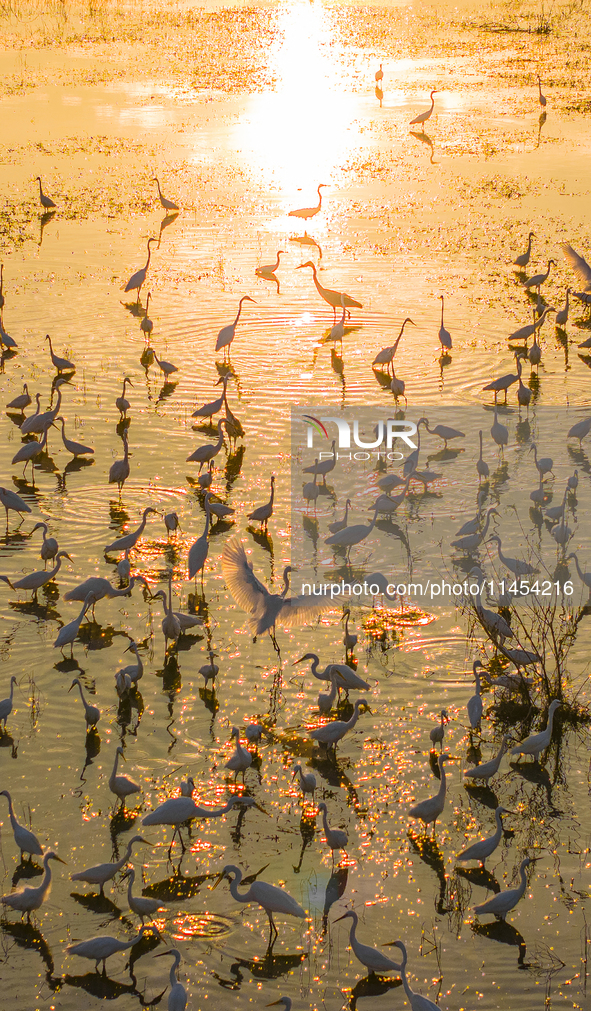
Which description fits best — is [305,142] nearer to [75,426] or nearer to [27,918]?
[75,426]

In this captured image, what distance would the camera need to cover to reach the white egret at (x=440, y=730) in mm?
7785

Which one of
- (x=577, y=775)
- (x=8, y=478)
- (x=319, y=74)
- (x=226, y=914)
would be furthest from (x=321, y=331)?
(x=319, y=74)

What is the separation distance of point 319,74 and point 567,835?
29.6 meters

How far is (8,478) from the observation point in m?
12.2

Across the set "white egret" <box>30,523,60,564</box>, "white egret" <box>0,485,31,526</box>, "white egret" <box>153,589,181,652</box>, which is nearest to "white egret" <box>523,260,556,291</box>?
"white egret" <box>0,485,31,526</box>

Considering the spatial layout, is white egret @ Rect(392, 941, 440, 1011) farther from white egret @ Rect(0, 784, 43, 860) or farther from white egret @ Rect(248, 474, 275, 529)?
white egret @ Rect(248, 474, 275, 529)

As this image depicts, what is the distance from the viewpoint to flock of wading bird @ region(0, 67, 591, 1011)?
6340mm

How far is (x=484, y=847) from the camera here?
6703mm

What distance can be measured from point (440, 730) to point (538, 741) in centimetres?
66

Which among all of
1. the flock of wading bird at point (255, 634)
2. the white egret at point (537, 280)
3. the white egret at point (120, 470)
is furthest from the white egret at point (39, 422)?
the white egret at point (537, 280)

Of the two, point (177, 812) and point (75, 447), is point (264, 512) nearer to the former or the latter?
point (75, 447)

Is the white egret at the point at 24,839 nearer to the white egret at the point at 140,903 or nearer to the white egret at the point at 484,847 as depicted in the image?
the white egret at the point at 140,903

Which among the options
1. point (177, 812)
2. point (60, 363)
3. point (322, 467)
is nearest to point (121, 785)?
point (177, 812)

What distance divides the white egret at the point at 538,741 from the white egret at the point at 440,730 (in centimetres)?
49
